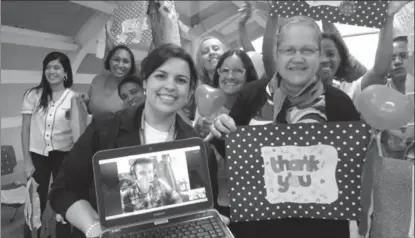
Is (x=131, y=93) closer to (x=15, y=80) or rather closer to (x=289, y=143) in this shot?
→ (x=15, y=80)

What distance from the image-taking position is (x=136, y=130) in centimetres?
105

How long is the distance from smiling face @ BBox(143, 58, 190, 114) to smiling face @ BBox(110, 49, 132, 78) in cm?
97

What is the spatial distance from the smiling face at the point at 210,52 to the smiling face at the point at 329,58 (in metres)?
0.63

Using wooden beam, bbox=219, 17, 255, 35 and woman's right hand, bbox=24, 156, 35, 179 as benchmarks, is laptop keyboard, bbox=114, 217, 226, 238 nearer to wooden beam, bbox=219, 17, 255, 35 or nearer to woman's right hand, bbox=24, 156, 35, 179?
woman's right hand, bbox=24, 156, 35, 179

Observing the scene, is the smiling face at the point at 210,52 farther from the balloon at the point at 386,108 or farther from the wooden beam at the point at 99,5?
the balloon at the point at 386,108

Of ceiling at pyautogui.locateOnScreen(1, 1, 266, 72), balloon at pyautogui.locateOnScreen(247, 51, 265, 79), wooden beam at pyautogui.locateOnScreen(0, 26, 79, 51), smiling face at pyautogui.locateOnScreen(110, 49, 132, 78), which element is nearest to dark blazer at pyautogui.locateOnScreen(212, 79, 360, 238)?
balloon at pyautogui.locateOnScreen(247, 51, 265, 79)

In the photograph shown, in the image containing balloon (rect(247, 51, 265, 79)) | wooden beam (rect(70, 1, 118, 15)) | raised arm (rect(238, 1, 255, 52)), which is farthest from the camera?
wooden beam (rect(70, 1, 118, 15))

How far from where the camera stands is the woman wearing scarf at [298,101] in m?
1.02

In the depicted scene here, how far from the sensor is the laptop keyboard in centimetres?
86

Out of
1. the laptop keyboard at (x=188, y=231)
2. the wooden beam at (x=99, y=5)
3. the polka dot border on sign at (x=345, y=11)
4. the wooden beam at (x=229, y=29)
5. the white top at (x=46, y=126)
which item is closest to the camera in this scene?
the laptop keyboard at (x=188, y=231)

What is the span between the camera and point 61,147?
177 cm

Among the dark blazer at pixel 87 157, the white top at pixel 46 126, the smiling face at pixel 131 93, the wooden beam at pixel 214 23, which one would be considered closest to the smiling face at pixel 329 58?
the dark blazer at pixel 87 157

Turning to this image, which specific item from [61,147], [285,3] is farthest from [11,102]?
[285,3]

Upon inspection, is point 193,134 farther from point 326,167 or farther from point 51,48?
point 51,48
